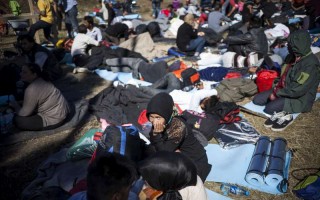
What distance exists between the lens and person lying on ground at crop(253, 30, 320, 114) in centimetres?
470

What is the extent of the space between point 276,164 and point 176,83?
2.82 metres

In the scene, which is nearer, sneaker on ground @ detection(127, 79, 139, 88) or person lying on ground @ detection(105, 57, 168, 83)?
sneaker on ground @ detection(127, 79, 139, 88)

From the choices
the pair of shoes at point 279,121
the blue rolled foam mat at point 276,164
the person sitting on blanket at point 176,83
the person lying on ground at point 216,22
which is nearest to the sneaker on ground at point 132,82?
the person sitting on blanket at point 176,83

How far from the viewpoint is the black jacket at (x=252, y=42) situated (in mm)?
7457

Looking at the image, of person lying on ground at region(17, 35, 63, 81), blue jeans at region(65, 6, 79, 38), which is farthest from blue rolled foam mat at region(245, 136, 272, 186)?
blue jeans at region(65, 6, 79, 38)

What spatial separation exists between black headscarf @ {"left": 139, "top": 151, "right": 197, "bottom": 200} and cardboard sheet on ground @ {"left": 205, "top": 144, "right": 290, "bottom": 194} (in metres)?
1.58

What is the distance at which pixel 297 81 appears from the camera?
4770mm

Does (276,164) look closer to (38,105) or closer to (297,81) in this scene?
(297,81)

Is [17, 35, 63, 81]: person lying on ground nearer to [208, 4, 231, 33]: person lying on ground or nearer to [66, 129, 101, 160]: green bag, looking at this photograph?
[66, 129, 101, 160]: green bag

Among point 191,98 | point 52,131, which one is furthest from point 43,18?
point 191,98

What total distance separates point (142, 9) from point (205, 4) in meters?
3.81

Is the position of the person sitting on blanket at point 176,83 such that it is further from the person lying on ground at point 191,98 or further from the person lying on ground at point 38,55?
the person lying on ground at point 38,55

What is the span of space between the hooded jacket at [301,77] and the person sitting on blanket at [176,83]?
1.78 meters

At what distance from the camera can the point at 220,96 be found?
5.61m
